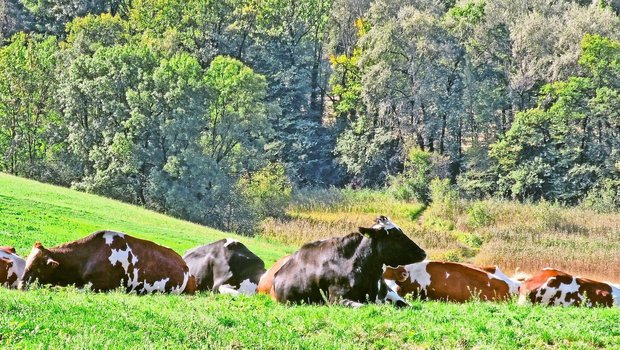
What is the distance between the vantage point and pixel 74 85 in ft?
168

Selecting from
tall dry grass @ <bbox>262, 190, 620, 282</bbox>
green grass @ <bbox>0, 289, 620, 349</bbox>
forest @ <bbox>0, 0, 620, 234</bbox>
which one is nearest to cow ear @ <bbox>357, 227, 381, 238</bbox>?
green grass @ <bbox>0, 289, 620, 349</bbox>

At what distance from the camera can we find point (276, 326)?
8547 millimetres

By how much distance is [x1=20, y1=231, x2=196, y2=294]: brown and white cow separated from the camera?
39.3ft

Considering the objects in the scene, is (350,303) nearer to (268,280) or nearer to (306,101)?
(268,280)

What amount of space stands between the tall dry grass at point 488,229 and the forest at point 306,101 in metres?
3.33

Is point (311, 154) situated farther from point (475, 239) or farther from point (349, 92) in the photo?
point (475, 239)

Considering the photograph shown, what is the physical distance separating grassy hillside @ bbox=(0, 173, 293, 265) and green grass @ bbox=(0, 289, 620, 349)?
7.98 m

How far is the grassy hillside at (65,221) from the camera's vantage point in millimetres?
19656

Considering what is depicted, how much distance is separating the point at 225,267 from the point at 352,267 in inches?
147

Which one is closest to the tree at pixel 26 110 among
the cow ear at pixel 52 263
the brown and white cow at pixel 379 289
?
the cow ear at pixel 52 263

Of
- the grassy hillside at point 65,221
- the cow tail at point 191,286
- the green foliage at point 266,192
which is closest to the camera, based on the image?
the cow tail at point 191,286

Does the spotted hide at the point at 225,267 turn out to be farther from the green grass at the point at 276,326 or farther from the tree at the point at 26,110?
the tree at the point at 26,110

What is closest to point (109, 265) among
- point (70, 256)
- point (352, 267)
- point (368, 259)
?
point (70, 256)

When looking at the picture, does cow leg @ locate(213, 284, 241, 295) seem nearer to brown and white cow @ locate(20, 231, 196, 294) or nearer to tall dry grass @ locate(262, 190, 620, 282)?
brown and white cow @ locate(20, 231, 196, 294)
